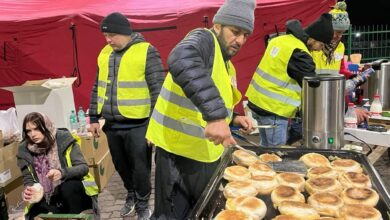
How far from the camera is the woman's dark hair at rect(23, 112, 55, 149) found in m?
3.24

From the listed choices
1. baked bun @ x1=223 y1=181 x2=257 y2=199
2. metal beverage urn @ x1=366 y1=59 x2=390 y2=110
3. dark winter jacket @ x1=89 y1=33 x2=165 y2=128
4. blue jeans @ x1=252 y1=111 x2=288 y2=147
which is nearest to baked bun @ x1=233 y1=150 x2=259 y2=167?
baked bun @ x1=223 y1=181 x2=257 y2=199

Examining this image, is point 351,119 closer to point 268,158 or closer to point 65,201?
point 268,158

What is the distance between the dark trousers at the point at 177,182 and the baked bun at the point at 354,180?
75cm

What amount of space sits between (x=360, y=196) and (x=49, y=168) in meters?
2.43

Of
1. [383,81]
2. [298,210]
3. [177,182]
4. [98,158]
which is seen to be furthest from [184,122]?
[383,81]

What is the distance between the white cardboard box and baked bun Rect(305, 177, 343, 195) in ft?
10.8

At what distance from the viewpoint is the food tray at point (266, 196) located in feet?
5.87

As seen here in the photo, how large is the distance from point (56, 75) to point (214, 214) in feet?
18.1

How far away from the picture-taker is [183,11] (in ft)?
21.3

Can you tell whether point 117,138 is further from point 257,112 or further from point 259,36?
point 259,36

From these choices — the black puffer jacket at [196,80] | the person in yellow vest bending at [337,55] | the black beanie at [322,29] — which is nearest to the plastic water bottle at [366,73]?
the person in yellow vest bending at [337,55]

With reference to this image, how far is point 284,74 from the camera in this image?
332 cm

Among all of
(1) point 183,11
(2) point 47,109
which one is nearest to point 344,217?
(2) point 47,109

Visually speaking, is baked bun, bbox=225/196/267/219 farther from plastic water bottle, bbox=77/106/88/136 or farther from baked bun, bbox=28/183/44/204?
plastic water bottle, bbox=77/106/88/136
